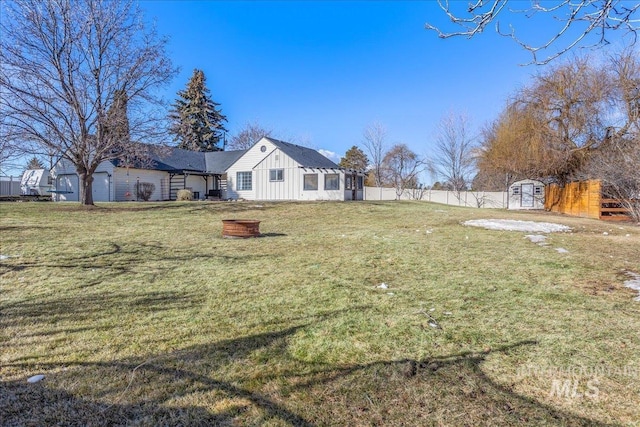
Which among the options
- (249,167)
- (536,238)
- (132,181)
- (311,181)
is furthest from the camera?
(249,167)

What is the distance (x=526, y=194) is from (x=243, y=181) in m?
19.7

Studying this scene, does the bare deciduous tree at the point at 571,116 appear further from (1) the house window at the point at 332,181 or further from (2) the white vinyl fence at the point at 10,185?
(2) the white vinyl fence at the point at 10,185

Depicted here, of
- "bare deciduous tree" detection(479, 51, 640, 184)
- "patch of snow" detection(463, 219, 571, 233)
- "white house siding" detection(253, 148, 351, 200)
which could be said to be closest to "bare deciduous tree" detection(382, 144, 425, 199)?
"bare deciduous tree" detection(479, 51, 640, 184)

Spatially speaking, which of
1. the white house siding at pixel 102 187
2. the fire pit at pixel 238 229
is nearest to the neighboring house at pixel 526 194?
the fire pit at pixel 238 229

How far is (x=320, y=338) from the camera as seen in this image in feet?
9.14

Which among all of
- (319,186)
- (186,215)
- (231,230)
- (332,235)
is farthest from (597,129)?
(186,215)

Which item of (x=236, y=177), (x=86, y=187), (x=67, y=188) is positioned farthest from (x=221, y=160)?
(x=86, y=187)

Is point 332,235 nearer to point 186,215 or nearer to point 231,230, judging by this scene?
point 231,230

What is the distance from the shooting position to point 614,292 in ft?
12.6

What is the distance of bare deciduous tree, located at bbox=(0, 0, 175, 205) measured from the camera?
1227 cm

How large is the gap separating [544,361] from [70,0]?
17629 mm

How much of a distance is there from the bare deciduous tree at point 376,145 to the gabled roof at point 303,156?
936cm

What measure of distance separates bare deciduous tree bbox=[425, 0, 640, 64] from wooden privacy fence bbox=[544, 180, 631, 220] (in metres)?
14.8

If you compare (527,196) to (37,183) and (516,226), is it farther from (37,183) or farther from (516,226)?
(37,183)
